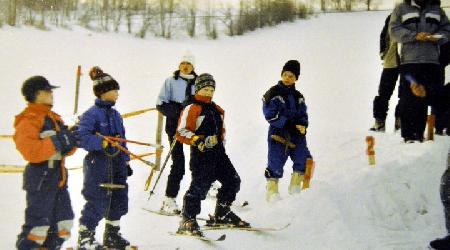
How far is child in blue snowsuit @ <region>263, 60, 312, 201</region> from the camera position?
603cm

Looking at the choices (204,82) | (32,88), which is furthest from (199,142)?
(32,88)

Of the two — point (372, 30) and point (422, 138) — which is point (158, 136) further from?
point (372, 30)

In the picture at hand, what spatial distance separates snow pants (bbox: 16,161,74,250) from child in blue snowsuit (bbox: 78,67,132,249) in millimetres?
306

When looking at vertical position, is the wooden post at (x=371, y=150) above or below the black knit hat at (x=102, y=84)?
below

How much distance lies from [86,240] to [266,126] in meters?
8.48

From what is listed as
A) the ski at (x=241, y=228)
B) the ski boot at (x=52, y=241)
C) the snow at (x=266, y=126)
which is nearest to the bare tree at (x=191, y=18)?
the snow at (x=266, y=126)

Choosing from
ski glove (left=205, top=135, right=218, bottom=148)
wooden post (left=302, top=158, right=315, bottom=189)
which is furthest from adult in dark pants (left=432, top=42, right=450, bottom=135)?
ski glove (left=205, top=135, right=218, bottom=148)

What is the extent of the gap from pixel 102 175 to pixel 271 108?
2.29 metres

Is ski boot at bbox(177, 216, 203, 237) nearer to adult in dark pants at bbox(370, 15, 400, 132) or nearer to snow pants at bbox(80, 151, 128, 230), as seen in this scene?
snow pants at bbox(80, 151, 128, 230)

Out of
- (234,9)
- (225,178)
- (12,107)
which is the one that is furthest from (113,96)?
(234,9)

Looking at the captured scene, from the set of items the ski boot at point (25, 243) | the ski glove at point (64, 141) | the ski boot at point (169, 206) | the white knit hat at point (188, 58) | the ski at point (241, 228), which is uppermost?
the white knit hat at point (188, 58)

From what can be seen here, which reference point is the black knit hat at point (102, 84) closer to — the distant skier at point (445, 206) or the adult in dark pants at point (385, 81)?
the distant skier at point (445, 206)

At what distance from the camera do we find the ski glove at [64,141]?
3941 mm

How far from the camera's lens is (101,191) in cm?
447
